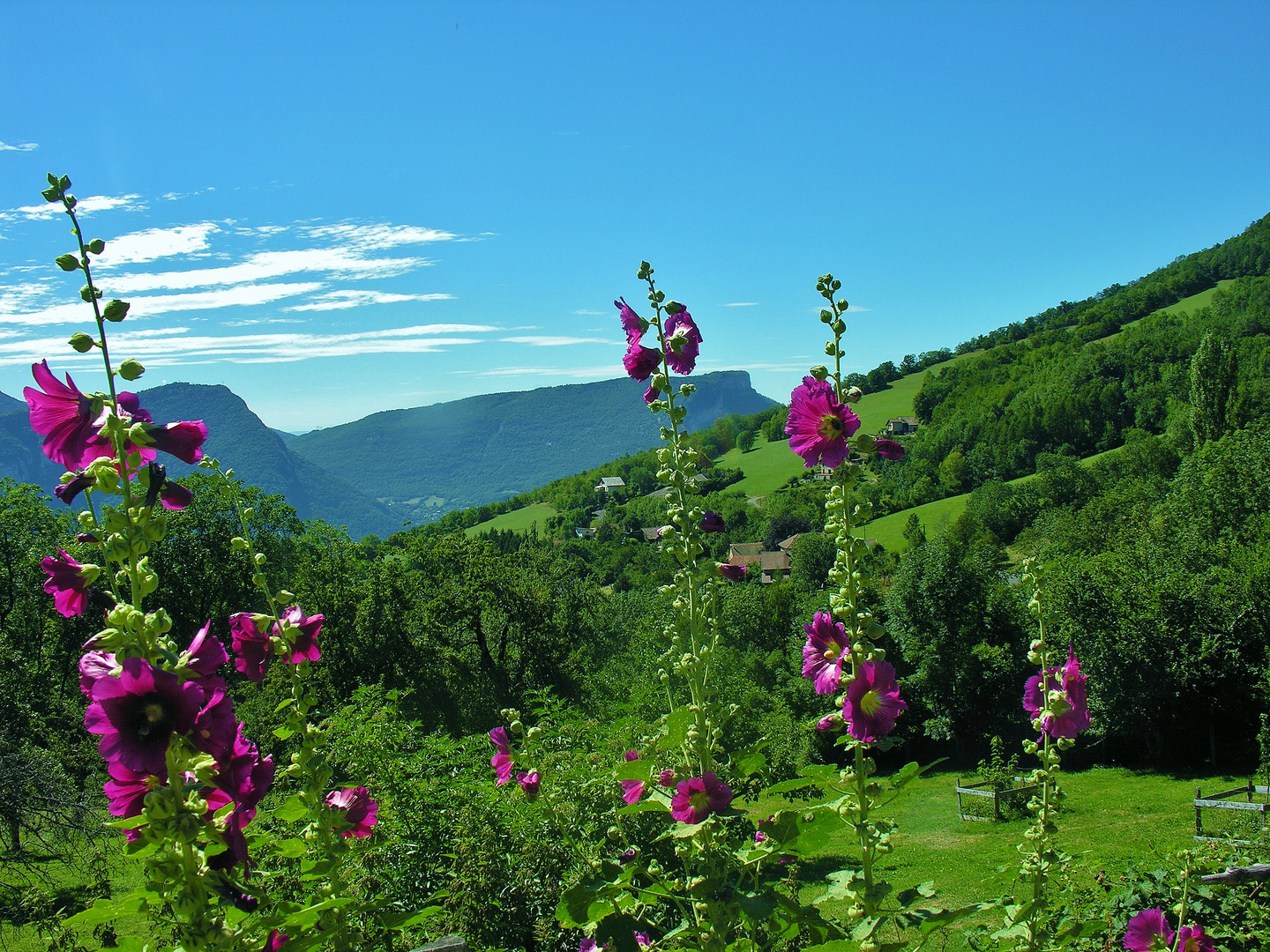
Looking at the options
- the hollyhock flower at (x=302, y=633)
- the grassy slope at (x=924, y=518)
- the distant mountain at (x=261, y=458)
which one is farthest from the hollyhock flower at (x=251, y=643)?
the distant mountain at (x=261, y=458)

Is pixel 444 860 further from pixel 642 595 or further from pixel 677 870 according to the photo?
pixel 642 595

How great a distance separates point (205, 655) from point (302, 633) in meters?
0.63

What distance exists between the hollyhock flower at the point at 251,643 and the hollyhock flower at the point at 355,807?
49 centimetres

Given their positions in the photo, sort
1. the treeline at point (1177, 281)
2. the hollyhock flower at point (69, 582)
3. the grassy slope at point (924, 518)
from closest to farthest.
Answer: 1. the hollyhock flower at point (69, 582)
2. the grassy slope at point (924, 518)
3. the treeline at point (1177, 281)

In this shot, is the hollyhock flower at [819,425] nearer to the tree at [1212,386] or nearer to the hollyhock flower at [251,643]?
the hollyhock flower at [251,643]

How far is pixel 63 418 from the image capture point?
68.7 inches

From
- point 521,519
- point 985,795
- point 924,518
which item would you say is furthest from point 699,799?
point 521,519

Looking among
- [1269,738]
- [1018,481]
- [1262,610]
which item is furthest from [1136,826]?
[1018,481]

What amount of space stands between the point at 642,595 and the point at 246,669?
118ft

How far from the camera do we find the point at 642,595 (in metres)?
37.7

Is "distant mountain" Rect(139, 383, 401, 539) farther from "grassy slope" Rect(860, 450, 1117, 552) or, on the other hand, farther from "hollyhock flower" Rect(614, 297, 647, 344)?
"hollyhock flower" Rect(614, 297, 647, 344)

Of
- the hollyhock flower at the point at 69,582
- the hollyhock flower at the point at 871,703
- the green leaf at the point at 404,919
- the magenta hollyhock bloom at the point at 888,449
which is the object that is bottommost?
the green leaf at the point at 404,919

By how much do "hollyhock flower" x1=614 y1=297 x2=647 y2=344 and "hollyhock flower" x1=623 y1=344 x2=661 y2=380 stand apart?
0.04m

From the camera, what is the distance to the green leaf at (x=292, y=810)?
6.70 feet
